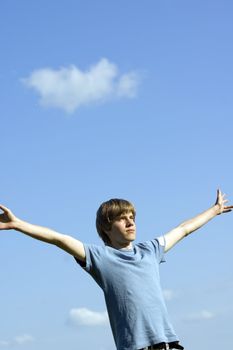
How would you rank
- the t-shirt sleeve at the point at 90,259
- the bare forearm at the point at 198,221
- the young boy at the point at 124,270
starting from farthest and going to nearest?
the bare forearm at the point at 198,221 < the t-shirt sleeve at the point at 90,259 < the young boy at the point at 124,270

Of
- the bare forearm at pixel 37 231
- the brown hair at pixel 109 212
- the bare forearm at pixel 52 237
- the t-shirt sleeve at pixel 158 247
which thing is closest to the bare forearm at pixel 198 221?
the t-shirt sleeve at pixel 158 247

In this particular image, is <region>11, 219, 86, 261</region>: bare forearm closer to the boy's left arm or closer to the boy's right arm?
the boy's right arm

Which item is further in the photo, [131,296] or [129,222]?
[129,222]

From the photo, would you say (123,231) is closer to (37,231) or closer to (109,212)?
(109,212)

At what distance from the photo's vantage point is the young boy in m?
6.71

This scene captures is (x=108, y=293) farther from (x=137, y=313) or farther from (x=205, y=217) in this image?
(x=205, y=217)

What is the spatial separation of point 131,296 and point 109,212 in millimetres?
1098

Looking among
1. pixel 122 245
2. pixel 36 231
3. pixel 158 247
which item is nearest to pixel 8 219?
pixel 36 231

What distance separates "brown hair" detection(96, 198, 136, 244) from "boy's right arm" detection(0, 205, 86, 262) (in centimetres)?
71

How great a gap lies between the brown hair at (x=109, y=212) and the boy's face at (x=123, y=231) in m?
0.05

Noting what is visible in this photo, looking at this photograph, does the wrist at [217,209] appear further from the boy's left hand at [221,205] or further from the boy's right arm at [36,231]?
the boy's right arm at [36,231]

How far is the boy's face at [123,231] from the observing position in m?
7.39

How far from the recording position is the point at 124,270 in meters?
7.04

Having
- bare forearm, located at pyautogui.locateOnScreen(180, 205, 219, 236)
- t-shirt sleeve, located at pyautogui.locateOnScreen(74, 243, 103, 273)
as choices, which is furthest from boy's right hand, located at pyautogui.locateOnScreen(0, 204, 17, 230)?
bare forearm, located at pyautogui.locateOnScreen(180, 205, 219, 236)
